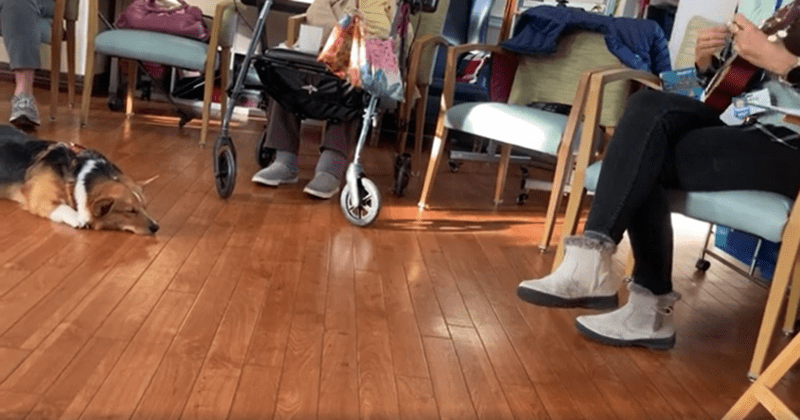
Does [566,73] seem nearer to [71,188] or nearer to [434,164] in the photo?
[434,164]

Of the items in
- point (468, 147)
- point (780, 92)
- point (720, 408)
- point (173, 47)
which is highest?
point (780, 92)

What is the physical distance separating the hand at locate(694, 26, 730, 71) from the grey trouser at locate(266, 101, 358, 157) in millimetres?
1391

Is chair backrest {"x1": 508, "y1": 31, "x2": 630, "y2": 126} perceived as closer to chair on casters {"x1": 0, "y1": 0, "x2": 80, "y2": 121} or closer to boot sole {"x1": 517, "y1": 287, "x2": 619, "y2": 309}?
boot sole {"x1": 517, "y1": 287, "x2": 619, "y2": 309}

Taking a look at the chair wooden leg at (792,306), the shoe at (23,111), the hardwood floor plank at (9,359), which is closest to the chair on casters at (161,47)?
the shoe at (23,111)

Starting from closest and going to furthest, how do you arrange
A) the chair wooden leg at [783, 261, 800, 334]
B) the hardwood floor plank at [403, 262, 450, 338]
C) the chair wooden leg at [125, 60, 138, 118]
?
the hardwood floor plank at [403, 262, 450, 338]
the chair wooden leg at [783, 261, 800, 334]
the chair wooden leg at [125, 60, 138, 118]

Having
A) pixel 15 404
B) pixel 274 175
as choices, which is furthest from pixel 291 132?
pixel 15 404

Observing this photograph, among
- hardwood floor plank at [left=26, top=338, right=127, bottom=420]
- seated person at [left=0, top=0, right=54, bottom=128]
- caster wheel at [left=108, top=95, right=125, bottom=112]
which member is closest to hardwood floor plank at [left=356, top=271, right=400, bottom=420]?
hardwood floor plank at [left=26, top=338, right=127, bottom=420]

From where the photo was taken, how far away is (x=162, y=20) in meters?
3.78

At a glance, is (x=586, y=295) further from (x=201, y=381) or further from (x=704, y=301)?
(x=201, y=381)

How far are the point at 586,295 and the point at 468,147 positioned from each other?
3404 millimetres

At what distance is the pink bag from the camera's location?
3.77 m

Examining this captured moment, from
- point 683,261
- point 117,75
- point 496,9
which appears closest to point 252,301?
point 683,261

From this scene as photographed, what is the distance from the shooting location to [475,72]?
16.5ft

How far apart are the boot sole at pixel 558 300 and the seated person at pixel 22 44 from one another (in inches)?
96.9
